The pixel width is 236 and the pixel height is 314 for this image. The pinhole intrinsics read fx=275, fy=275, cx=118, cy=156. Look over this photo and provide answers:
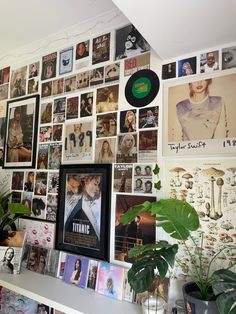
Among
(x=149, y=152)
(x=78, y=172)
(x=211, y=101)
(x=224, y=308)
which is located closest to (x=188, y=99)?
(x=211, y=101)

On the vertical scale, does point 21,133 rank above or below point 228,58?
below

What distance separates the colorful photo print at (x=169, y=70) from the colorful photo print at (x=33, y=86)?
2.83 feet

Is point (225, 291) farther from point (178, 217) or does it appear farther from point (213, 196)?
point (213, 196)

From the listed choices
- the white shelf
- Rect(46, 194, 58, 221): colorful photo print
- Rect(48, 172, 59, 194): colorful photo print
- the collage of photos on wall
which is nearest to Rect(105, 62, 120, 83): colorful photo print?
the collage of photos on wall

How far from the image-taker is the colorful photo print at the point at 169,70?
47.6 inches

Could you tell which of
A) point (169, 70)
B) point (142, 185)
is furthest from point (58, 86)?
point (142, 185)

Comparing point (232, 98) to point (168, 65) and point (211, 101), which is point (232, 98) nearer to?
point (211, 101)

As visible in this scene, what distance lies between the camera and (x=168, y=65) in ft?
4.02

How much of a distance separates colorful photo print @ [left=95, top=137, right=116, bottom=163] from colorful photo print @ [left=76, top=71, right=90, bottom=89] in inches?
13.3

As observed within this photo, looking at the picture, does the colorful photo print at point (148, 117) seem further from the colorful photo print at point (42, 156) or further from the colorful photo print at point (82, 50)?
the colorful photo print at point (42, 156)

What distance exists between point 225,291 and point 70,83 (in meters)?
1.26

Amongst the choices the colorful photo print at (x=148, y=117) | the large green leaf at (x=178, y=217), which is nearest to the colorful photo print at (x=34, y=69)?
the colorful photo print at (x=148, y=117)

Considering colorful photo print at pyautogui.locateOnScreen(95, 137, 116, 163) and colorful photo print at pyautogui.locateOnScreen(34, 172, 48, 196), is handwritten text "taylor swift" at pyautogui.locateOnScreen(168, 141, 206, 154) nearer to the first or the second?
colorful photo print at pyautogui.locateOnScreen(95, 137, 116, 163)

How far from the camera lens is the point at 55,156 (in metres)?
1.56
